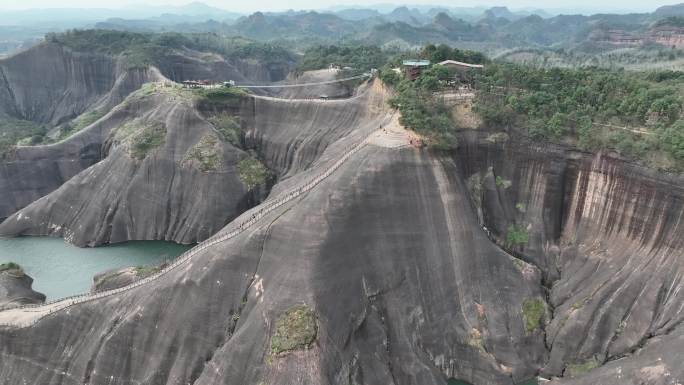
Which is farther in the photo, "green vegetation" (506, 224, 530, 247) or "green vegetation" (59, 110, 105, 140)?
"green vegetation" (59, 110, 105, 140)

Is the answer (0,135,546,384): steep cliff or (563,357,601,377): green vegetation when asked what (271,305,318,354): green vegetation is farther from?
(563,357,601,377): green vegetation

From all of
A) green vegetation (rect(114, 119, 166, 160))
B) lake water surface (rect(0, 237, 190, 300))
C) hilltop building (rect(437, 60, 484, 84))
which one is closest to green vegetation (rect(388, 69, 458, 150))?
hilltop building (rect(437, 60, 484, 84))

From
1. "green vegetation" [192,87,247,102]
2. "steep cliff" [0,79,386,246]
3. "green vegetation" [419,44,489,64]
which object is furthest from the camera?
"green vegetation" [192,87,247,102]

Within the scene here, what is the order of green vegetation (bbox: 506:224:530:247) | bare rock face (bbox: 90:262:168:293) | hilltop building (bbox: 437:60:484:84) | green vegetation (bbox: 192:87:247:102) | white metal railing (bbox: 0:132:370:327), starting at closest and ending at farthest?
white metal railing (bbox: 0:132:370:327) → bare rock face (bbox: 90:262:168:293) → green vegetation (bbox: 506:224:530:247) → hilltop building (bbox: 437:60:484:84) → green vegetation (bbox: 192:87:247:102)

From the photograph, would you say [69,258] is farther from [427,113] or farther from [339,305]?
[427,113]

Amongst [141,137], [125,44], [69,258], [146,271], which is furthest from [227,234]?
[125,44]

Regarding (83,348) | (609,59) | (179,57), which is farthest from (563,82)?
(609,59)
